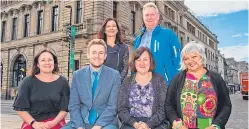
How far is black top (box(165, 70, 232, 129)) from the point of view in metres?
3.24

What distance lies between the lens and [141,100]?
11.6 ft

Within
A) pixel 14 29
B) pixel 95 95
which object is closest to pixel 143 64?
pixel 95 95

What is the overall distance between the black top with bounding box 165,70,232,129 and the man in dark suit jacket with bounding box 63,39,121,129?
2.57ft

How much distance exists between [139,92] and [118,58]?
3.34ft

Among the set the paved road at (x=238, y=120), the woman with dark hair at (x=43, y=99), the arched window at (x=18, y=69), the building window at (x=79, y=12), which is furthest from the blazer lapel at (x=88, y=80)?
the arched window at (x=18, y=69)

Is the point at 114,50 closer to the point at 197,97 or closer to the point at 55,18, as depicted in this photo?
the point at 197,97

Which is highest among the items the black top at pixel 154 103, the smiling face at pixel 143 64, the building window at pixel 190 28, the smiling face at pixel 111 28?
the building window at pixel 190 28

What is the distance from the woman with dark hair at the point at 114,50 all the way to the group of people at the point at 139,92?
44cm

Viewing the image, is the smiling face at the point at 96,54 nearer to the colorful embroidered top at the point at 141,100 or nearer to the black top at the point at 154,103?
the black top at the point at 154,103

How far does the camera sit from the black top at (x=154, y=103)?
135 inches

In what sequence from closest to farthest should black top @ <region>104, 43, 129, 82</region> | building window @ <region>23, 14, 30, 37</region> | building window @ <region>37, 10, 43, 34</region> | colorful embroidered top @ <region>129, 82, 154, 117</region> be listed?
colorful embroidered top @ <region>129, 82, 154, 117</region>, black top @ <region>104, 43, 129, 82</region>, building window @ <region>37, 10, 43, 34</region>, building window @ <region>23, 14, 30, 37</region>

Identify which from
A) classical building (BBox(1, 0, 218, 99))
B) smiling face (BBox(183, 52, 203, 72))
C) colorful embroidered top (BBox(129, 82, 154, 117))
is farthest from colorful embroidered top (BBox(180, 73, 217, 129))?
classical building (BBox(1, 0, 218, 99))

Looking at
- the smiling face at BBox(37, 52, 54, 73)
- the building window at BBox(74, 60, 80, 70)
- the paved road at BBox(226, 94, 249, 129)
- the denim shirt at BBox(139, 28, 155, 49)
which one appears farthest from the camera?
the building window at BBox(74, 60, 80, 70)

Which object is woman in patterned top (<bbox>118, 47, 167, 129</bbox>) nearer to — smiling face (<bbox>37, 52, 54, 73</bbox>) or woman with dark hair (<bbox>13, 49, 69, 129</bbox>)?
woman with dark hair (<bbox>13, 49, 69, 129</bbox>)
